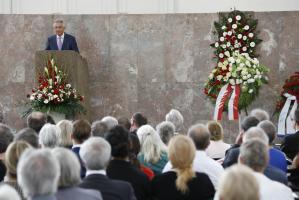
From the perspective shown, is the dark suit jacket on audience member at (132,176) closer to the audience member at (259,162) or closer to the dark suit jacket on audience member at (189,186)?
the dark suit jacket on audience member at (189,186)

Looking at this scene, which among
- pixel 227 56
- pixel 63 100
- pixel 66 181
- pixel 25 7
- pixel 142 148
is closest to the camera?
pixel 66 181

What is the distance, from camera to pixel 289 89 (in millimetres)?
15742

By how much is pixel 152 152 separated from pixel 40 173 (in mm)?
3281

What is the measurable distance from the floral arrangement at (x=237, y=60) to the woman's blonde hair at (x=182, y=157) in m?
8.72

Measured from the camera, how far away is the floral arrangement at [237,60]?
15.0 m

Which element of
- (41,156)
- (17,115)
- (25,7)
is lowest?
(17,115)

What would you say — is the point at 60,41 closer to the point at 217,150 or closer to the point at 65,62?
the point at 65,62

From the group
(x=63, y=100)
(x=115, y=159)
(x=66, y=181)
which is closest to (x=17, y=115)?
(x=63, y=100)

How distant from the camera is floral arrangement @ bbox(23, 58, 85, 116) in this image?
13766mm

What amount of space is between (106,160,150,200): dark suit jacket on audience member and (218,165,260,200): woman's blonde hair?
85.2 inches

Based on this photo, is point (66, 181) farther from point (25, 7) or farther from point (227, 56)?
point (25, 7)

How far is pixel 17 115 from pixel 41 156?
12213 millimetres

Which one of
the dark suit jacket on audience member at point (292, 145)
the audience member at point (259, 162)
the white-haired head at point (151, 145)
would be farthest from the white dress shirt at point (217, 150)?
the audience member at point (259, 162)

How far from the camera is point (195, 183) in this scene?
20.5 feet
